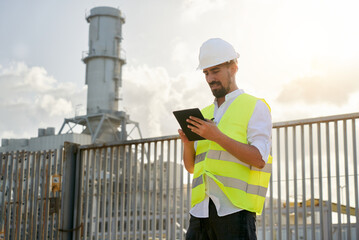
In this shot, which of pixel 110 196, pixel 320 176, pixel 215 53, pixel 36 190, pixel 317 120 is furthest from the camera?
pixel 36 190

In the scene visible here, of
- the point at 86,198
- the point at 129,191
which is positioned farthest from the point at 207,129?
the point at 86,198

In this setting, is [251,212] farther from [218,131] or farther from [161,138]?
[161,138]

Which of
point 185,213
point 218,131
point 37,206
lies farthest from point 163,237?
point 218,131

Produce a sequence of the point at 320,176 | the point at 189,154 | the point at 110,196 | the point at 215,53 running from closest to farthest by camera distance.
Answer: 1. the point at 215,53
2. the point at 189,154
3. the point at 320,176
4. the point at 110,196

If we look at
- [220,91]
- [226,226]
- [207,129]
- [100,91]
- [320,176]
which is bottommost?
[226,226]

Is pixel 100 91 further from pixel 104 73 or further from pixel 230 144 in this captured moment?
pixel 230 144

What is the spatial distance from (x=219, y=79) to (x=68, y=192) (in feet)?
11.6

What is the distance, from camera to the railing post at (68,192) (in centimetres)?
575

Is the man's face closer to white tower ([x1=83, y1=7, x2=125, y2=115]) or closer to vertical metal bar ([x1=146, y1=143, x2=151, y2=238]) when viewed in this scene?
vertical metal bar ([x1=146, y1=143, x2=151, y2=238])

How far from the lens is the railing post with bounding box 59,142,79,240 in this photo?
575 centimetres

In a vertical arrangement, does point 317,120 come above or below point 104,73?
below

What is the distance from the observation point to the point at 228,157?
8.75ft

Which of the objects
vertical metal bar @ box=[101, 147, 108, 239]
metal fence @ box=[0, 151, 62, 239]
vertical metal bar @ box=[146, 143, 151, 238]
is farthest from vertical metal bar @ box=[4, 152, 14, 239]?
vertical metal bar @ box=[146, 143, 151, 238]

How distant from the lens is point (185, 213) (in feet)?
16.1
